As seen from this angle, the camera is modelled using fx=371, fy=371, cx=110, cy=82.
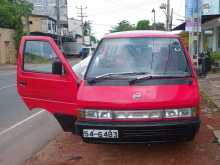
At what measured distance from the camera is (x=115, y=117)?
5.05m

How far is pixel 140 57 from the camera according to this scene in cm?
591

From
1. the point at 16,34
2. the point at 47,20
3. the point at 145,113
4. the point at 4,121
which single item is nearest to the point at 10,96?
the point at 4,121

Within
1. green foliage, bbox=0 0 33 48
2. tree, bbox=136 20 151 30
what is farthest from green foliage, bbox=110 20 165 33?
green foliage, bbox=0 0 33 48

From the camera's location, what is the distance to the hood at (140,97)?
4965 millimetres

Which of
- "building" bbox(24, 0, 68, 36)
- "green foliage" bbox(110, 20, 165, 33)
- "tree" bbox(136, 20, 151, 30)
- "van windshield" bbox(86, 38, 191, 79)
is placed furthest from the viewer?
"tree" bbox(136, 20, 151, 30)

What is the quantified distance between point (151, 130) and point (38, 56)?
246 centimetres

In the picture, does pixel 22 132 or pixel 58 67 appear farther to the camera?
pixel 22 132

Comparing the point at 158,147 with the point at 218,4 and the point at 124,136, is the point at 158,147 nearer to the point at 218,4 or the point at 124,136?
the point at 124,136

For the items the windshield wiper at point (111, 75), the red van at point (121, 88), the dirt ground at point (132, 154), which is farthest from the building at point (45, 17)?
the windshield wiper at point (111, 75)

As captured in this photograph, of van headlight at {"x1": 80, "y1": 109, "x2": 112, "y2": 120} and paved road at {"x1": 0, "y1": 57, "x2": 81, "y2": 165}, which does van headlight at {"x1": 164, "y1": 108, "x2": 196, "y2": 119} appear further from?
paved road at {"x1": 0, "y1": 57, "x2": 81, "y2": 165}

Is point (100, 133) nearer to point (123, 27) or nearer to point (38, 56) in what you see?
point (38, 56)

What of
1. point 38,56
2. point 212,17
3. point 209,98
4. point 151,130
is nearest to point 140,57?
point 151,130

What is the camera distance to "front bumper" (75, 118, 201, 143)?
16.1ft

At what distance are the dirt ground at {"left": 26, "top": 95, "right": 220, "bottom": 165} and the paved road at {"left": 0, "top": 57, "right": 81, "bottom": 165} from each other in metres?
0.32
